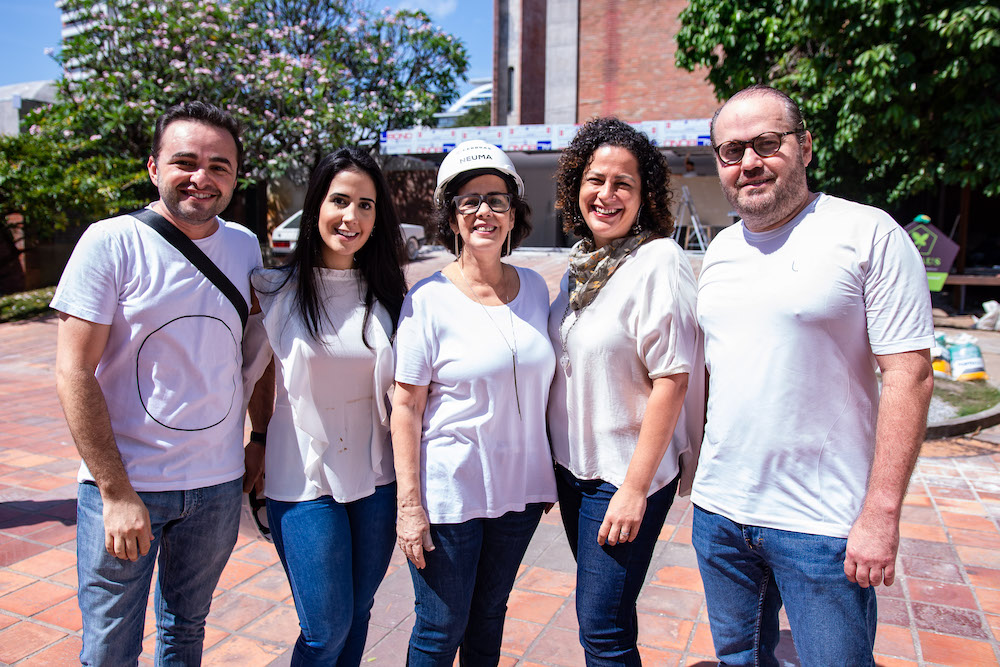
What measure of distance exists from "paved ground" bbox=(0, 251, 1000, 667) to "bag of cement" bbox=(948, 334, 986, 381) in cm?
264

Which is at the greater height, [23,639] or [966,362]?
[966,362]

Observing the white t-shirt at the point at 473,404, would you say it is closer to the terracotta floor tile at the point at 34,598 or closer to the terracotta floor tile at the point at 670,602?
the terracotta floor tile at the point at 670,602

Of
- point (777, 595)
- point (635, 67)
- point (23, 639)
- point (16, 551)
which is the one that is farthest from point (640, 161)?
point (635, 67)

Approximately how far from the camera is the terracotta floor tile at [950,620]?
9.69 ft

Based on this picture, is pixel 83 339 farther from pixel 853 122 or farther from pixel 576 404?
pixel 853 122

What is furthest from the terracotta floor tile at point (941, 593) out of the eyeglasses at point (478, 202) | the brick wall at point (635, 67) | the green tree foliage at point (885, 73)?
the brick wall at point (635, 67)

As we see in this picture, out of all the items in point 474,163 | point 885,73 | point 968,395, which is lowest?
point 968,395

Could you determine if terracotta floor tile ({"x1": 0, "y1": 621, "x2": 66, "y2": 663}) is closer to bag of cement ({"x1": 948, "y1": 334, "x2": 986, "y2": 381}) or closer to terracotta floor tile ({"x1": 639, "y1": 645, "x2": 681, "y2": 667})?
terracotta floor tile ({"x1": 639, "y1": 645, "x2": 681, "y2": 667})

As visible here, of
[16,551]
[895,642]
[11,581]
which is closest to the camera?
[895,642]

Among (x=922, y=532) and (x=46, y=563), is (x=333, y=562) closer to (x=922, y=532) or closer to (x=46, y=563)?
(x=46, y=563)

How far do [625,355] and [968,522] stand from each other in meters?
3.41

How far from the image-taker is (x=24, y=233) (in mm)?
13750

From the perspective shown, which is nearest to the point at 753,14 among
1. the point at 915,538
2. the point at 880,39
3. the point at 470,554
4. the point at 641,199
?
the point at 880,39

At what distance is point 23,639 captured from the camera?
2.85 meters
